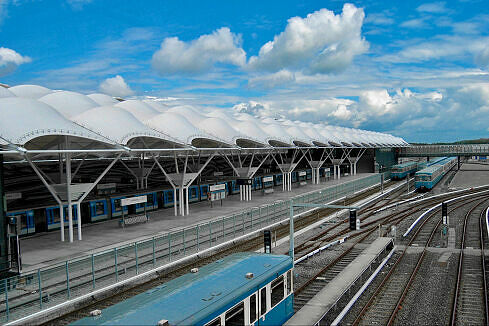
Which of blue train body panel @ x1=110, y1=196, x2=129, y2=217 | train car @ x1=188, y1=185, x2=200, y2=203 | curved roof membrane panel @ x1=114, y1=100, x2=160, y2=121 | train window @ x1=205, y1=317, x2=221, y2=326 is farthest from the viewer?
train car @ x1=188, y1=185, x2=200, y2=203

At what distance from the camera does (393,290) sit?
1741cm

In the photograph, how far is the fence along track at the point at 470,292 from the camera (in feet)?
47.5

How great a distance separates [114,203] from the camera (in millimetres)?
33188

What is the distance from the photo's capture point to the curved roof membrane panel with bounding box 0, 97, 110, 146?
2016 cm

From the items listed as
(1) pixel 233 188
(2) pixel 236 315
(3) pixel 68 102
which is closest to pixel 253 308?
(2) pixel 236 315

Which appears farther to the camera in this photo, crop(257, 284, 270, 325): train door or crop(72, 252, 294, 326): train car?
crop(257, 284, 270, 325): train door

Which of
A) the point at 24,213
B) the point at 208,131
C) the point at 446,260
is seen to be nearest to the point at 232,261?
the point at 446,260

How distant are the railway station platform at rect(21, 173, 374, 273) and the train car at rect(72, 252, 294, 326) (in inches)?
471

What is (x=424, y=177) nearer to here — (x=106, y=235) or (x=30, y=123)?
(x=106, y=235)

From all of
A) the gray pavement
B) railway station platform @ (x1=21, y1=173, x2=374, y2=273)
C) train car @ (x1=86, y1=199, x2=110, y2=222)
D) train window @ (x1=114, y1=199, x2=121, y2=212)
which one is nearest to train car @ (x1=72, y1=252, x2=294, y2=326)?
railway station platform @ (x1=21, y1=173, x2=374, y2=273)

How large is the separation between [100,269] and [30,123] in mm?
9424

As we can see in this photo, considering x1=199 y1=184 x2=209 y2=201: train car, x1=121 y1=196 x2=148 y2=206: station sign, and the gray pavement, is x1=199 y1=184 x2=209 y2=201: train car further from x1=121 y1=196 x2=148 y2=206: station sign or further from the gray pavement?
the gray pavement

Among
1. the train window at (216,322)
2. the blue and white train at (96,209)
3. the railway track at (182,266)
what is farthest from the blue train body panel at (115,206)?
the train window at (216,322)

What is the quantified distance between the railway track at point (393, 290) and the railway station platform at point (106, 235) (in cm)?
1470
